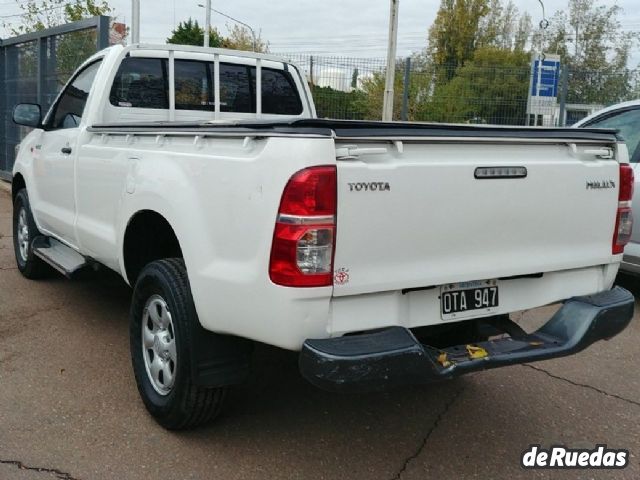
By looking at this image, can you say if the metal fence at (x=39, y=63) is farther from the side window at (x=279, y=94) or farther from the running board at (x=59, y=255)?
the side window at (x=279, y=94)

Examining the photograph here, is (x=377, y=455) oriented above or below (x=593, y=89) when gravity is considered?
below

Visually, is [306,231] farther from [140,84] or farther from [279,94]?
[279,94]

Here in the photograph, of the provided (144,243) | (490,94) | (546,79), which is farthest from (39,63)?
(546,79)

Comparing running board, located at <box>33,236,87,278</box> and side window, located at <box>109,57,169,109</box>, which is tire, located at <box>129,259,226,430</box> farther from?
side window, located at <box>109,57,169,109</box>

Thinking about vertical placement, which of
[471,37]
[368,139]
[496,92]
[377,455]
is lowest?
[377,455]

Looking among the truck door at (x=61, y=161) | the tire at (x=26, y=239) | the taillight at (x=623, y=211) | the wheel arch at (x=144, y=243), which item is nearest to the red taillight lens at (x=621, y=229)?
the taillight at (x=623, y=211)

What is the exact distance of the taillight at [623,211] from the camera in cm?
346

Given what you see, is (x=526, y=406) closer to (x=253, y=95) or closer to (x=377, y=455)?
(x=377, y=455)

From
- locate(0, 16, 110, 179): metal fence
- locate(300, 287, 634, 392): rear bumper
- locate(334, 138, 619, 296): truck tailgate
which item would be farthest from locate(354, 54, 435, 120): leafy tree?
locate(300, 287, 634, 392): rear bumper

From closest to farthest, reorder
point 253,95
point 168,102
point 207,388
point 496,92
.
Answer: point 207,388 < point 168,102 < point 253,95 < point 496,92

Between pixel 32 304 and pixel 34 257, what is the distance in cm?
66

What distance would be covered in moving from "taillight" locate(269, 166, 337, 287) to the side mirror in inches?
149

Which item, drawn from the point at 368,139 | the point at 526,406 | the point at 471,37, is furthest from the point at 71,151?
the point at 471,37

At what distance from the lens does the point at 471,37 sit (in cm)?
4188
